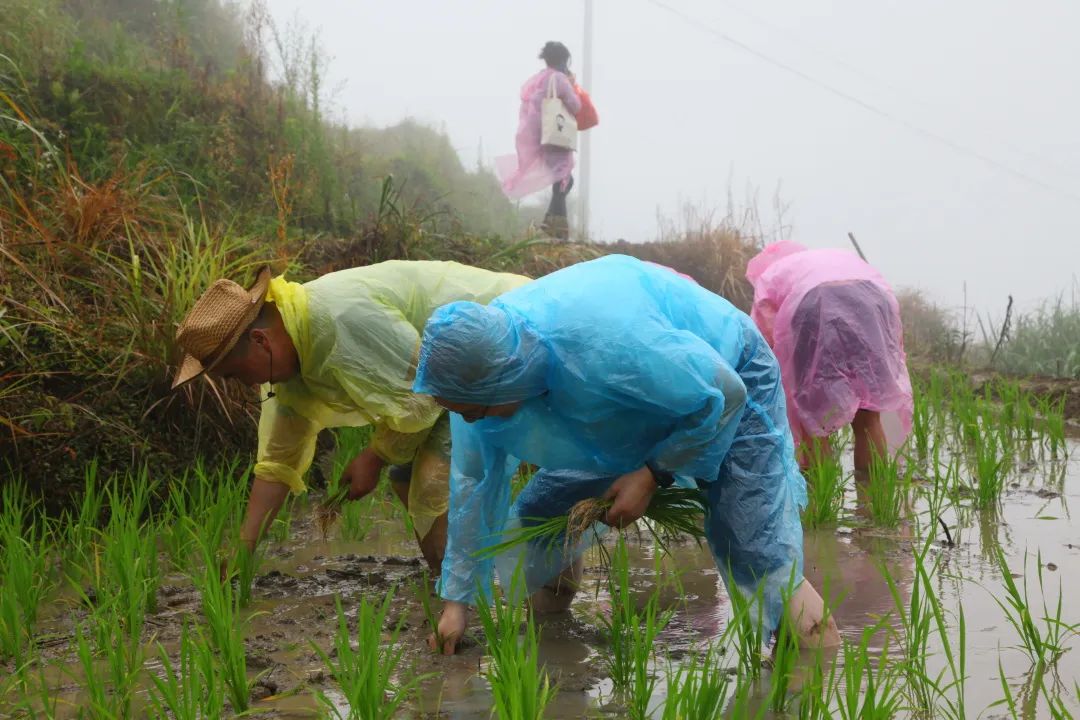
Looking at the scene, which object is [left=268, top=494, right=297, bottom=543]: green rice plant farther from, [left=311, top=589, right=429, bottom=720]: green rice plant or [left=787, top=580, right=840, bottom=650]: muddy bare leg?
[left=787, top=580, right=840, bottom=650]: muddy bare leg

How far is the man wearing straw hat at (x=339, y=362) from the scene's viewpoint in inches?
122

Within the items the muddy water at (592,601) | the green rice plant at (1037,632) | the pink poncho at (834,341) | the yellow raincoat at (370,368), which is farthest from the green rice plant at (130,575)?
the pink poncho at (834,341)

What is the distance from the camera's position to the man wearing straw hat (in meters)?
3.09

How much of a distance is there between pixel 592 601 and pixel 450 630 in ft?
2.28

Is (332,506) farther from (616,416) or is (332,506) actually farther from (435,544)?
(616,416)

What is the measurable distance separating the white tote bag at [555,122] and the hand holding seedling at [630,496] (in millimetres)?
7238

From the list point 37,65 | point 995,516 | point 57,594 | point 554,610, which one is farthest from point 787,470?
point 37,65

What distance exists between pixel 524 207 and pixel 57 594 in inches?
493

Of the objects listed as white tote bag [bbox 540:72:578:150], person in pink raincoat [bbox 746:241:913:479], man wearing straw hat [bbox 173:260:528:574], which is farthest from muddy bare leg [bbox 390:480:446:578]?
white tote bag [bbox 540:72:578:150]

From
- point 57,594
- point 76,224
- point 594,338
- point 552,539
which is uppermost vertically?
point 76,224

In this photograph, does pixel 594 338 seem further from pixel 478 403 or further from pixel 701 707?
pixel 701 707

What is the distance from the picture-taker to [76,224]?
4.90 m

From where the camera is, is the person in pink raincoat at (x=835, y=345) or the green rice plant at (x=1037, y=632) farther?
the person in pink raincoat at (x=835, y=345)

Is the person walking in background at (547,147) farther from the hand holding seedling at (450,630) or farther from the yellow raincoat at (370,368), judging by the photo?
the hand holding seedling at (450,630)
